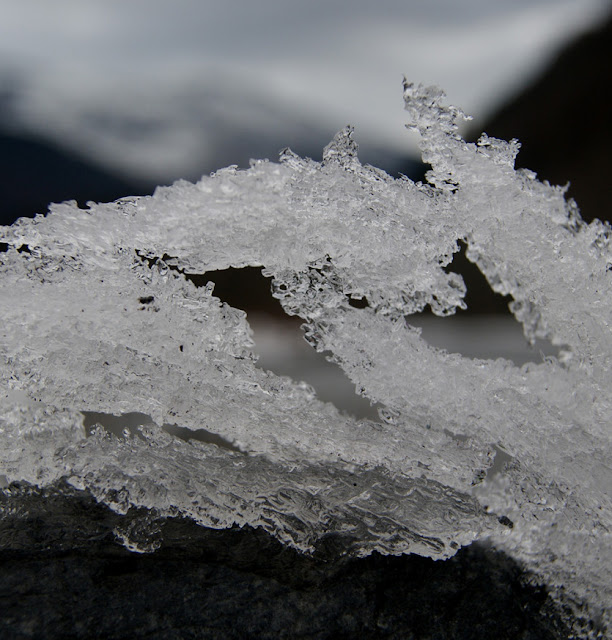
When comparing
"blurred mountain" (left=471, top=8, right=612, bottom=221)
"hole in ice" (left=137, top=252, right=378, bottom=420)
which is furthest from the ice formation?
"blurred mountain" (left=471, top=8, right=612, bottom=221)

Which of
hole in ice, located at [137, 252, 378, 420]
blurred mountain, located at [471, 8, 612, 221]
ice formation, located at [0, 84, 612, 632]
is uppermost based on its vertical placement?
blurred mountain, located at [471, 8, 612, 221]

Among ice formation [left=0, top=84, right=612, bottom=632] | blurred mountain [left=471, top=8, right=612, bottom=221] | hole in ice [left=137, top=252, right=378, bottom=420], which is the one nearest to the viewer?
ice formation [left=0, top=84, right=612, bottom=632]

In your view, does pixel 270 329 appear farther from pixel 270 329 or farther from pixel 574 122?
pixel 574 122

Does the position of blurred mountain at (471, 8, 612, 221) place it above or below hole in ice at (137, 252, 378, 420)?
above

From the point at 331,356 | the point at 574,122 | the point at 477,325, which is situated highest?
the point at 574,122

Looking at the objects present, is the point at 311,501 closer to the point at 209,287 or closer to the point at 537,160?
the point at 209,287

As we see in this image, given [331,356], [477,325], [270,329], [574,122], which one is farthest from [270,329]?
[331,356]

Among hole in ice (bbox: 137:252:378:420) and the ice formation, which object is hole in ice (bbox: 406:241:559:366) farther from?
the ice formation

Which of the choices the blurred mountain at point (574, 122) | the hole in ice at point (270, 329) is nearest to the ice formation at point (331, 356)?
the hole in ice at point (270, 329)
